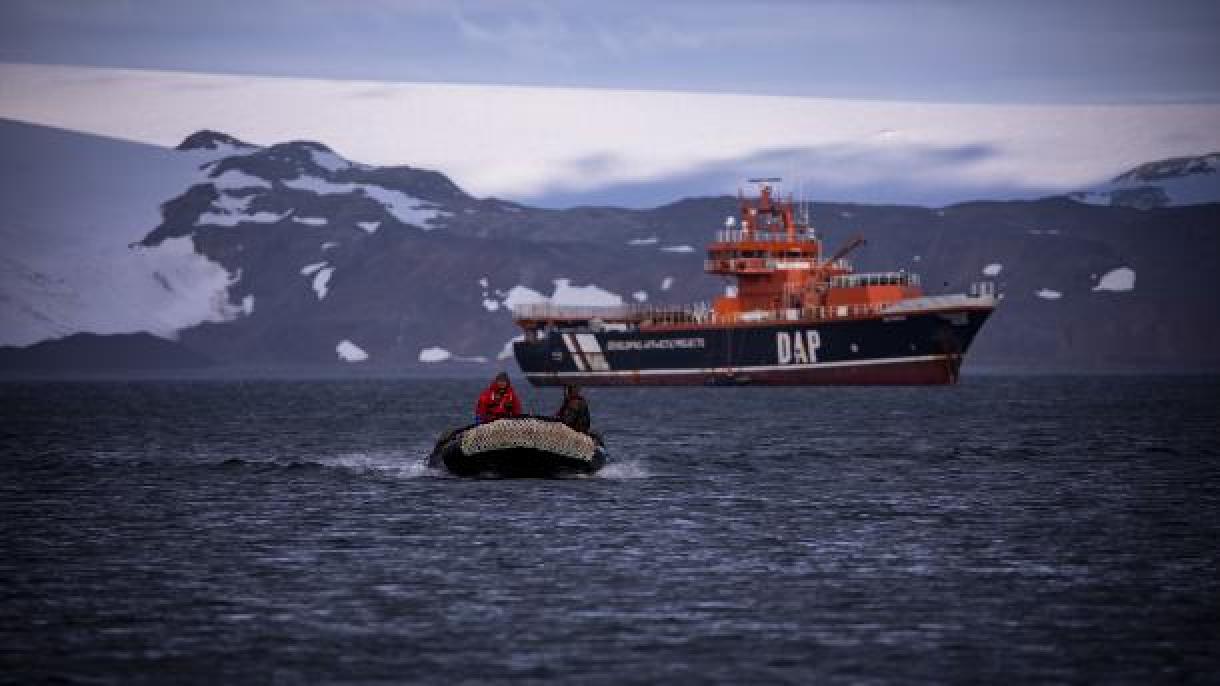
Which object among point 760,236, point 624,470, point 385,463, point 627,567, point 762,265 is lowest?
point 627,567

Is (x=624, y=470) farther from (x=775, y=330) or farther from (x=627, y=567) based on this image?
(x=775, y=330)

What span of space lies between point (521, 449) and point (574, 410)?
103 inches

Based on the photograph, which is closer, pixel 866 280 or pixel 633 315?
pixel 866 280

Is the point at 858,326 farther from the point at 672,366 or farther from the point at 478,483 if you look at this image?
the point at 478,483

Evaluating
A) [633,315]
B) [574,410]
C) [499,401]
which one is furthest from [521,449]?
[633,315]

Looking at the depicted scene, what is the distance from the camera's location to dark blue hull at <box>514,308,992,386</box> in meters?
152

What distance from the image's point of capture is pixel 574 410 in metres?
56.6

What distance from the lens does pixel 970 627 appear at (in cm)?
3014

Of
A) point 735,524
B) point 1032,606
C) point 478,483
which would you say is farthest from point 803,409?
point 1032,606

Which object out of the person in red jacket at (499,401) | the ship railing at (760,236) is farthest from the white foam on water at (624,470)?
the ship railing at (760,236)

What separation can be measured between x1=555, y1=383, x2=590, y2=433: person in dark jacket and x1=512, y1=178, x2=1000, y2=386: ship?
301 ft

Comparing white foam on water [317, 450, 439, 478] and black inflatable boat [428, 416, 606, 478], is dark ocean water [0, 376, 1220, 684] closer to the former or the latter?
white foam on water [317, 450, 439, 478]

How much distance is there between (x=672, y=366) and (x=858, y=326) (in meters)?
24.0

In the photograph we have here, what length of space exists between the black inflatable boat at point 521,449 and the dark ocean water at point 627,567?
2.33 ft
